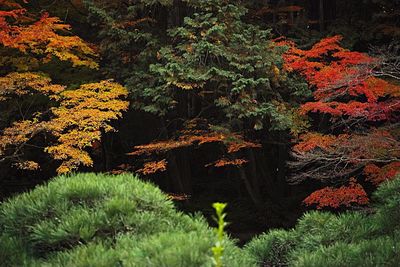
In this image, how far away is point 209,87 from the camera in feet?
29.8

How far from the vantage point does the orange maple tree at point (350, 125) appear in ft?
20.6

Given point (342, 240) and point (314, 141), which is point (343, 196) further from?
point (342, 240)

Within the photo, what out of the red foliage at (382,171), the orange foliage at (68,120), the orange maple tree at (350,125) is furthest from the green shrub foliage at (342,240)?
the orange foliage at (68,120)

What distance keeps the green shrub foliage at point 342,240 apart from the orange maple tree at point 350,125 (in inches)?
83.4

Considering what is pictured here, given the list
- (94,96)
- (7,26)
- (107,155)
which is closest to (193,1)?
(94,96)

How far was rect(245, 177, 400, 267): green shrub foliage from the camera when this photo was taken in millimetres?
3268

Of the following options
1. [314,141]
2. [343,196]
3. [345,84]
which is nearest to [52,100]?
[314,141]

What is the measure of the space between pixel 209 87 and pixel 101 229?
22.0ft

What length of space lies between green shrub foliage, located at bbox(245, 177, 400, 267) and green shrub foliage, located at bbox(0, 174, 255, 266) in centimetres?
107

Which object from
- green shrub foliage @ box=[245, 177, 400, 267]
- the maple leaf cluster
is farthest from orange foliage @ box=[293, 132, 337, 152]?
green shrub foliage @ box=[245, 177, 400, 267]

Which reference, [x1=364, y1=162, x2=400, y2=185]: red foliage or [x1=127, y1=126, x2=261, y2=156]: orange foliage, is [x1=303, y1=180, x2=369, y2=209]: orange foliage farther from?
[x1=127, y1=126, x2=261, y2=156]: orange foliage

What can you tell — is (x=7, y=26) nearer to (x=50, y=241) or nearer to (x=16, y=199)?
(x=16, y=199)

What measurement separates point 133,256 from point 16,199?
1367 millimetres

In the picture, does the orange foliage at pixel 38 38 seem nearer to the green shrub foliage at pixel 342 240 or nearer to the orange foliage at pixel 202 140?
the orange foliage at pixel 202 140
